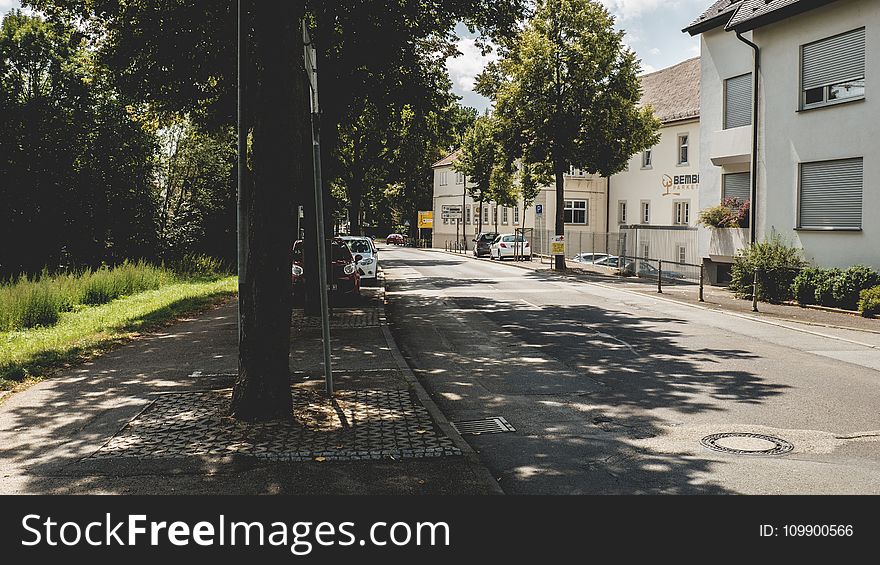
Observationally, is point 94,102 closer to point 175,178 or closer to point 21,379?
point 175,178

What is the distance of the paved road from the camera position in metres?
6.45

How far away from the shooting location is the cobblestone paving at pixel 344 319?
1620 cm

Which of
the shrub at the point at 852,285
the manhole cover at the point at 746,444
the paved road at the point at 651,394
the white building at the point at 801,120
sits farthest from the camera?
the white building at the point at 801,120

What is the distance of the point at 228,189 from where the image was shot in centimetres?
3778

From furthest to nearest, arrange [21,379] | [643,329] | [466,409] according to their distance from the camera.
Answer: [643,329]
[21,379]
[466,409]

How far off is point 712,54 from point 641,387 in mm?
21639

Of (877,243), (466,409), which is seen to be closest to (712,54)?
(877,243)

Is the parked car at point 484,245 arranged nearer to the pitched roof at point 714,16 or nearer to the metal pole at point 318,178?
the pitched roof at point 714,16

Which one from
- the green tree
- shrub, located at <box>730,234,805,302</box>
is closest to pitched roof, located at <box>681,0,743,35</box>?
shrub, located at <box>730,234,805,302</box>

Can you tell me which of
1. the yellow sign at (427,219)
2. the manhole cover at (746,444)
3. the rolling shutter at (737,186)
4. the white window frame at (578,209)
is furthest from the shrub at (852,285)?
the yellow sign at (427,219)

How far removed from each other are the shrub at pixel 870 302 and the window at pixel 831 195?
11.9 feet

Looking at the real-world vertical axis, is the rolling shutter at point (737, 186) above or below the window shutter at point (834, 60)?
below

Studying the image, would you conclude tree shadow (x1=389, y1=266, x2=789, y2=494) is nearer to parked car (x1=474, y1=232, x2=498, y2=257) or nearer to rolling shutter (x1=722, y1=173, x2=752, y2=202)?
rolling shutter (x1=722, y1=173, x2=752, y2=202)

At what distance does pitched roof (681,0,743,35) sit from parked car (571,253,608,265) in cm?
1633
